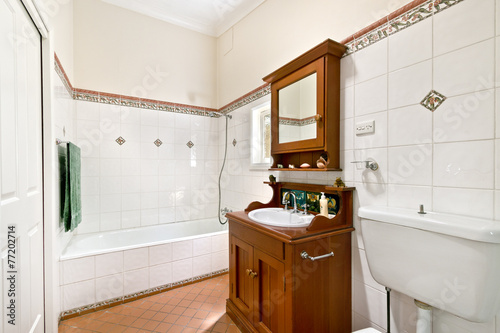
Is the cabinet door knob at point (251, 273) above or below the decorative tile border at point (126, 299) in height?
above

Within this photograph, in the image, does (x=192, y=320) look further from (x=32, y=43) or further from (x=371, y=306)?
(x=32, y=43)

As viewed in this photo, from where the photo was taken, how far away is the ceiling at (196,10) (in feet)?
8.27

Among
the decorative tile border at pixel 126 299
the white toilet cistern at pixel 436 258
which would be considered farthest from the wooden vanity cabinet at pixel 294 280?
the decorative tile border at pixel 126 299

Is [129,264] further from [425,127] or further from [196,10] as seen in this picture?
[196,10]

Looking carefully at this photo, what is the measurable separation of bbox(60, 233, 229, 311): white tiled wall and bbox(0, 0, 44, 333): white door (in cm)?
45

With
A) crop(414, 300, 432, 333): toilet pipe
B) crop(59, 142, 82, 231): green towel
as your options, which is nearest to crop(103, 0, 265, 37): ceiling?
crop(59, 142, 82, 231): green towel

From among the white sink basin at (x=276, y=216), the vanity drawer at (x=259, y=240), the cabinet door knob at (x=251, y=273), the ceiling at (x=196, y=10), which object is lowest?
the cabinet door knob at (x=251, y=273)

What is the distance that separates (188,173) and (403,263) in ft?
8.34

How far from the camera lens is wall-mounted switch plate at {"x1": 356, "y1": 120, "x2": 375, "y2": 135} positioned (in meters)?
1.28

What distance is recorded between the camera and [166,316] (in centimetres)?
179

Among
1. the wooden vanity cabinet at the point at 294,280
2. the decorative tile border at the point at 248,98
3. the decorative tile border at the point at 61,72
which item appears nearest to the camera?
the wooden vanity cabinet at the point at 294,280

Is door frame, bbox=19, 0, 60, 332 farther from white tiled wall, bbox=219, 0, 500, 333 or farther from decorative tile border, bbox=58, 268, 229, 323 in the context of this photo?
white tiled wall, bbox=219, 0, 500, 333

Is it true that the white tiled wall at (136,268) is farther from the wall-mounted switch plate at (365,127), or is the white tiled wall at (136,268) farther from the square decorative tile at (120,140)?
the wall-mounted switch plate at (365,127)

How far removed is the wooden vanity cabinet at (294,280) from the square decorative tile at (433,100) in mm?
771
